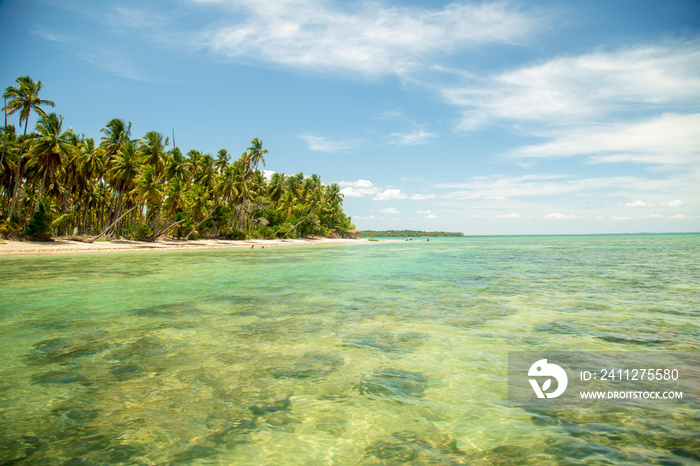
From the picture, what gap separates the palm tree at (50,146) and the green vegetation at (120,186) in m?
0.08

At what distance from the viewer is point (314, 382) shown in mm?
4883

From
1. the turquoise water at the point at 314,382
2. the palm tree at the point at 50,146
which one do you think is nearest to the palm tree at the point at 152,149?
the palm tree at the point at 50,146

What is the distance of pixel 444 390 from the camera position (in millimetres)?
4680

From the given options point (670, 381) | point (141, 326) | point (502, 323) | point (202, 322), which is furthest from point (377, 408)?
point (141, 326)

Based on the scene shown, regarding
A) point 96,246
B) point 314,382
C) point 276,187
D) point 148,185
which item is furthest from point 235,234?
point 314,382

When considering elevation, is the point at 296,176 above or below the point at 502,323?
above

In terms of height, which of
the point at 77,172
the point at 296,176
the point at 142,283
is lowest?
the point at 142,283

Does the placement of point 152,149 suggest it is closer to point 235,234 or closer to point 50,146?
point 50,146

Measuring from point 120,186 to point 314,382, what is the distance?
174 feet

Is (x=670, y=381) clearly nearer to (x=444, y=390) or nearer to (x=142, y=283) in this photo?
(x=444, y=390)

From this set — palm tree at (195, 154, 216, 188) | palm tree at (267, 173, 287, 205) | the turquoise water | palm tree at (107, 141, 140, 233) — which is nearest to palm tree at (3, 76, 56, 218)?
palm tree at (107, 141, 140, 233)

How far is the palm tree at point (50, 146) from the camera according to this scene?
3553 cm

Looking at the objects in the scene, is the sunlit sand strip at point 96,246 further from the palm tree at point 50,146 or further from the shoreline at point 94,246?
the palm tree at point 50,146

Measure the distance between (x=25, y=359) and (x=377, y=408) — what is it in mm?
5941
